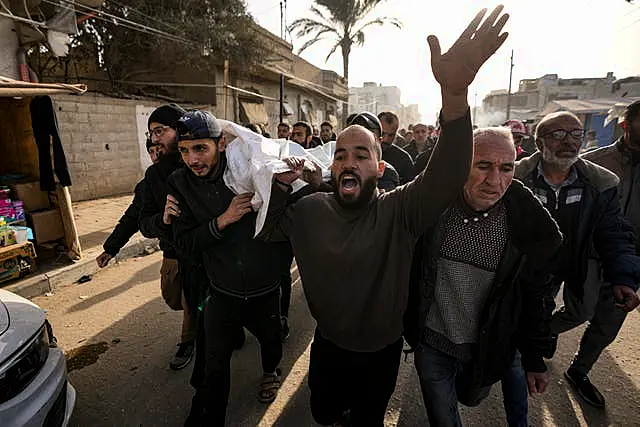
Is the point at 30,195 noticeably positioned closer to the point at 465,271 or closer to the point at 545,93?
the point at 465,271

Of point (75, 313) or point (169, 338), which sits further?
point (75, 313)

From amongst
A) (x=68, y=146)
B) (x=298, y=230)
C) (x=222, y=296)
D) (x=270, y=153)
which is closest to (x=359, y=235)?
(x=298, y=230)

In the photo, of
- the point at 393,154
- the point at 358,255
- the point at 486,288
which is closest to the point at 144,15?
the point at 393,154

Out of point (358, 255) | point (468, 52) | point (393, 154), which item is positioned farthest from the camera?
point (393, 154)

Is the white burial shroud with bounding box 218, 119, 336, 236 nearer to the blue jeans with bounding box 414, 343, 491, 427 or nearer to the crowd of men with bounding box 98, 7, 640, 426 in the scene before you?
the crowd of men with bounding box 98, 7, 640, 426

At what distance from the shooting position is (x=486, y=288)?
1696mm

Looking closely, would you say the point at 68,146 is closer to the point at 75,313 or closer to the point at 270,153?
the point at 75,313

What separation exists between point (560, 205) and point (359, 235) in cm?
151

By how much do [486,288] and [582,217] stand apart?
1019 mm

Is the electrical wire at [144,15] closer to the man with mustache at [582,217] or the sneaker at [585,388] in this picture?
the man with mustache at [582,217]

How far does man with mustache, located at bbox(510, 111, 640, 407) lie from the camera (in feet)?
6.90

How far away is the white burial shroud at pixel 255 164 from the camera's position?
1692 mm

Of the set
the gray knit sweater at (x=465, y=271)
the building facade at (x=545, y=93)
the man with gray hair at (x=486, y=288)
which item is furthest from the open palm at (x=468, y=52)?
the building facade at (x=545, y=93)

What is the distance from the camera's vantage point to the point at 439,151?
4.19ft
